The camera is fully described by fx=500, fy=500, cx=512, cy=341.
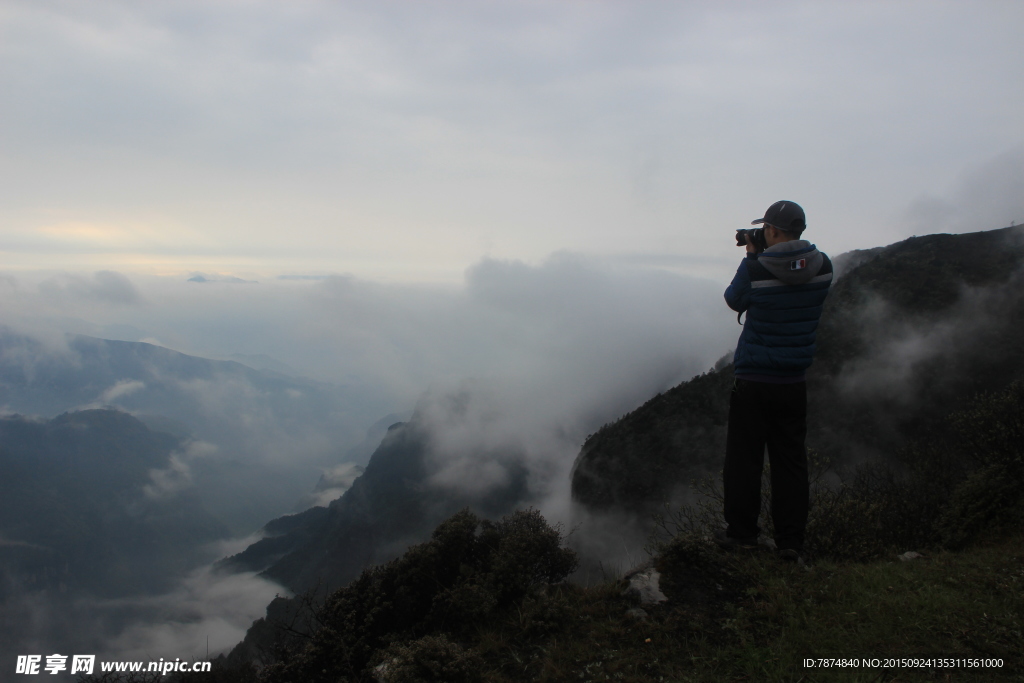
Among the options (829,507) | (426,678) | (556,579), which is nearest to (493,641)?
(426,678)

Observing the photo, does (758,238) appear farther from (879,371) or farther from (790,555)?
(879,371)

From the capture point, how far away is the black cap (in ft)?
14.5

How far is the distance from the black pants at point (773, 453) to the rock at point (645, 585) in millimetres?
1032

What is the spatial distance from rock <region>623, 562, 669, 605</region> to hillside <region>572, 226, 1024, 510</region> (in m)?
34.8

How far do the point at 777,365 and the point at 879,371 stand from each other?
4518cm

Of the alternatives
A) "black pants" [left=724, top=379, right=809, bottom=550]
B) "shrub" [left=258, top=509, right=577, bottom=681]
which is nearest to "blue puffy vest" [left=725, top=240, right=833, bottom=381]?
"black pants" [left=724, top=379, right=809, bottom=550]

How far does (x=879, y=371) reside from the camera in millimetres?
40344

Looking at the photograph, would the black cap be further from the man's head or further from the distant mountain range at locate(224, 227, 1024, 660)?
the distant mountain range at locate(224, 227, 1024, 660)

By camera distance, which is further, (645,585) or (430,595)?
(430,595)

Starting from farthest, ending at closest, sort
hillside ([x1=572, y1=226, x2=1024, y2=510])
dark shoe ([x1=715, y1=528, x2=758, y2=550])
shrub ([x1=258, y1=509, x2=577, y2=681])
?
hillside ([x1=572, y1=226, x2=1024, y2=510])
dark shoe ([x1=715, y1=528, x2=758, y2=550])
shrub ([x1=258, y1=509, x2=577, y2=681])

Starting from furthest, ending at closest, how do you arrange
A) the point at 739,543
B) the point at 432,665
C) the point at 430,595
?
the point at 430,595 < the point at 739,543 < the point at 432,665

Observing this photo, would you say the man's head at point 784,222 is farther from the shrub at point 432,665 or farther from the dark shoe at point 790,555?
the shrub at point 432,665

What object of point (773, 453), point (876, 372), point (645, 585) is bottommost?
point (876, 372)

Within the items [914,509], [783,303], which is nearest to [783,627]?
[783,303]
